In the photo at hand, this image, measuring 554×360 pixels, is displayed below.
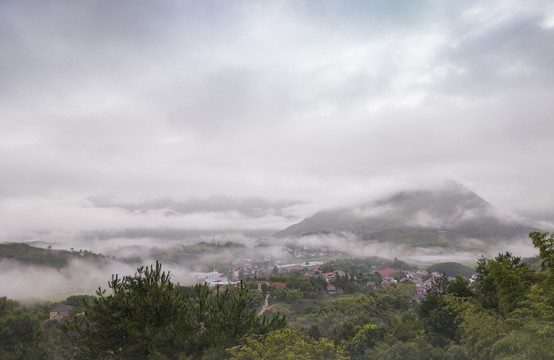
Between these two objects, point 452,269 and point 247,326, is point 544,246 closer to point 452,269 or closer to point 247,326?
point 247,326

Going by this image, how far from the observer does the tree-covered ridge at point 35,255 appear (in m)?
146

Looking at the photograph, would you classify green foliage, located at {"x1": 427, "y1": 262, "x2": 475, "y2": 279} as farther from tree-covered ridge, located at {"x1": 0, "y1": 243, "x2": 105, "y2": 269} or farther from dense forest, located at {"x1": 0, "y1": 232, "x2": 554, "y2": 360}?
tree-covered ridge, located at {"x1": 0, "y1": 243, "x2": 105, "y2": 269}

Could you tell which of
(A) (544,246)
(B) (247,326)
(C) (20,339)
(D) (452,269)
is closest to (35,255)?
(C) (20,339)

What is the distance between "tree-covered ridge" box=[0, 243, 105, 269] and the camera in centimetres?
14625

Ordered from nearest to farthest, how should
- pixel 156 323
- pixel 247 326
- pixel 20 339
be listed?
pixel 156 323
pixel 247 326
pixel 20 339

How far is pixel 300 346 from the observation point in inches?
447

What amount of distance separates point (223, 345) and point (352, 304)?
180 feet

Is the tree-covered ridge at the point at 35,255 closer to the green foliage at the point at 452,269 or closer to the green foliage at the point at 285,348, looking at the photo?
the green foliage at the point at 285,348

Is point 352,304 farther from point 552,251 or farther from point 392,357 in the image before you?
point 552,251

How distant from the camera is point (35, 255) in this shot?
151 metres

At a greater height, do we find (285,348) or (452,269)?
(285,348)

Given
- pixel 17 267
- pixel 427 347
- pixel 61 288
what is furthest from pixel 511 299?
pixel 17 267

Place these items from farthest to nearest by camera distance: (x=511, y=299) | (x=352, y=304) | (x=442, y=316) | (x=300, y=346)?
(x=352, y=304) → (x=442, y=316) → (x=511, y=299) → (x=300, y=346)

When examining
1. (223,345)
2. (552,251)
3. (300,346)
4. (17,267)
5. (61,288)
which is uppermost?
(552,251)
